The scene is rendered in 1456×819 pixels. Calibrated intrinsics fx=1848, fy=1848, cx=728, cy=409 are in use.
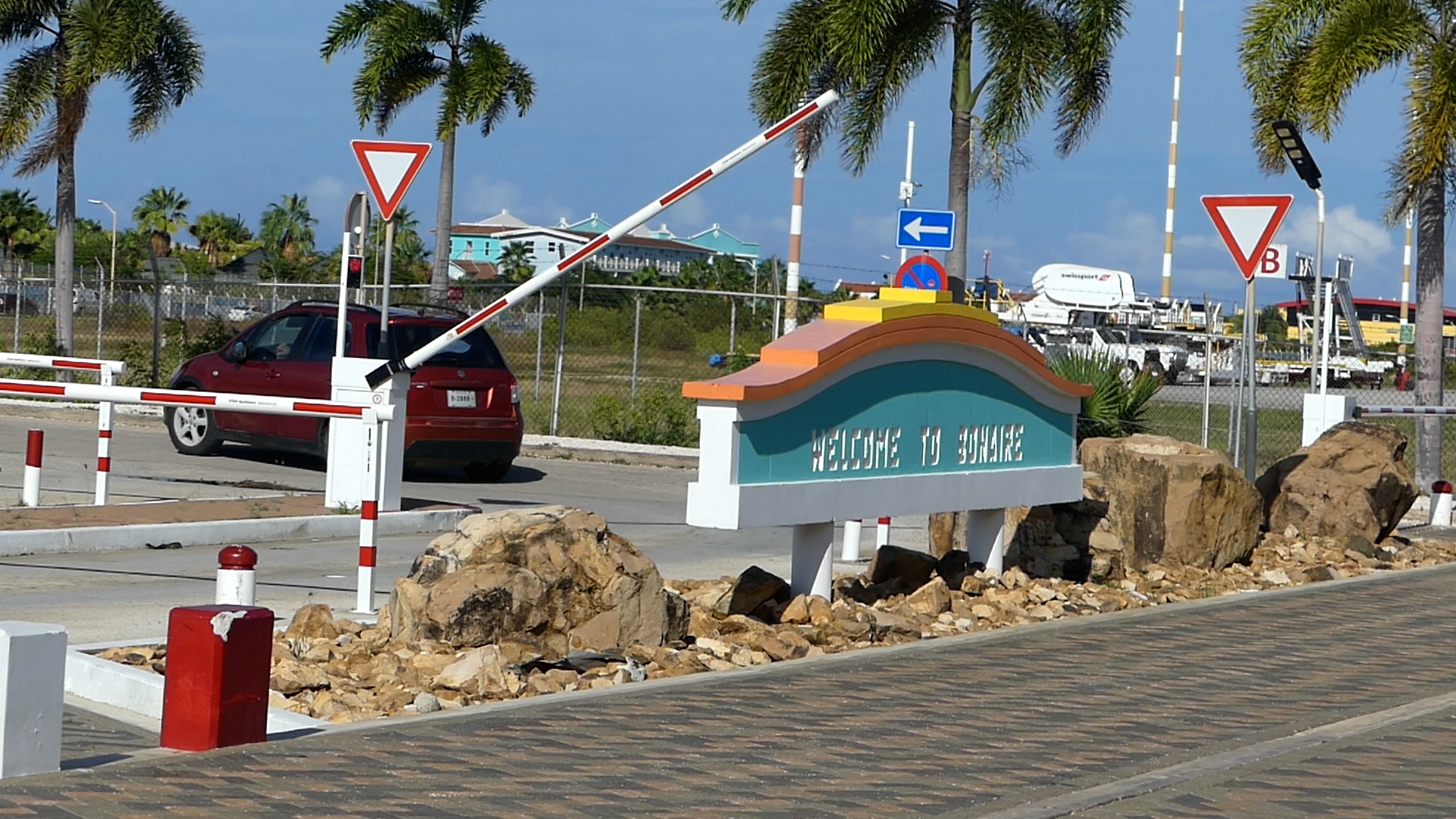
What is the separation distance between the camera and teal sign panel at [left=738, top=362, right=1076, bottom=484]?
31.2ft

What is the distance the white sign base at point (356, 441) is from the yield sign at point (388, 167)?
1.16m

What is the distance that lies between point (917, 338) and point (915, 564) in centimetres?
175

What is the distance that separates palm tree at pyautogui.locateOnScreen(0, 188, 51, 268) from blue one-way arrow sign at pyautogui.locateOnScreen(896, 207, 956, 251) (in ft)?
238

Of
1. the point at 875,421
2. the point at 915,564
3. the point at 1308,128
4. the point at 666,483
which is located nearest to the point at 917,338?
the point at 875,421

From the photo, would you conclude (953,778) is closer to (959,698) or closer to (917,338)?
(959,698)

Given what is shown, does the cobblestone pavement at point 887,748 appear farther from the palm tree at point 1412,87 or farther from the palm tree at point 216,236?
the palm tree at point 216,236

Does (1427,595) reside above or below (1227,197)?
below

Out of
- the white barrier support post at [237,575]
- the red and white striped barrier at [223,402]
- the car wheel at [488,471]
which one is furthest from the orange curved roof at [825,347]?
the car wheel at [488,471]

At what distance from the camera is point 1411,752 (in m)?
7.25

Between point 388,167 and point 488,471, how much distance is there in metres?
5.12

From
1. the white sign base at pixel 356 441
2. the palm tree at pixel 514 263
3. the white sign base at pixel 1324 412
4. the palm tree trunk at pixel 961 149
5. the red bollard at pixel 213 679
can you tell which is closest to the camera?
the red bollard at pixel 213 679

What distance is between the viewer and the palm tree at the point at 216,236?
85000mm

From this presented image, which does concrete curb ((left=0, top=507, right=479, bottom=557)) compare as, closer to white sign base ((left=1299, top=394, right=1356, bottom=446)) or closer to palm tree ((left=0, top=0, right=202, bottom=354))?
white sign base ((left=1299, top=394, right=1356, bottom=446))

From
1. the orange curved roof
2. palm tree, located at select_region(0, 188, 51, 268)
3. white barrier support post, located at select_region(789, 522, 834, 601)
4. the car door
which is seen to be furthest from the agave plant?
palm tree, located at select_region(0, 188, 51, 268)
